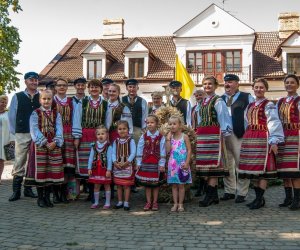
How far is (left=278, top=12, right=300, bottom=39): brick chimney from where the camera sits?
24.7m

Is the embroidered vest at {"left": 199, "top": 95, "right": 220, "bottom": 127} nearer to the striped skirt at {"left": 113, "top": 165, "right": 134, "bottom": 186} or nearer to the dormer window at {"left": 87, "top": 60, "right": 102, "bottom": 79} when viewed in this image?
the striped skirt at {"left": 113, "top": 165, "right": 134, "bottom": 186}

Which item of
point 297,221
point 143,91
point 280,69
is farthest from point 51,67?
point 297,221

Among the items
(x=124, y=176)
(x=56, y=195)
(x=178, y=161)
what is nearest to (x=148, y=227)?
(x=124, y=176)

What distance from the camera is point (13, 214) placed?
5.82 metres

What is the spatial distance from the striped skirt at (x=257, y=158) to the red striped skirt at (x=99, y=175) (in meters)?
2.29

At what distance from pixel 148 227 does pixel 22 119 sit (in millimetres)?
3298

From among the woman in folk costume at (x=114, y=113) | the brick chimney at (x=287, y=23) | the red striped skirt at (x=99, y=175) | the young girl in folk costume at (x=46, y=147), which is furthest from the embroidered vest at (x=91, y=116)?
the brick chimney at (x=287, y=23)

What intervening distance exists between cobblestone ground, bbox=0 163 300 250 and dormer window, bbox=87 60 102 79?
1901 cm

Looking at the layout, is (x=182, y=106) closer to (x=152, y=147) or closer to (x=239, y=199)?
(x=152, y=147)

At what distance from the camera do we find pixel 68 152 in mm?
6637

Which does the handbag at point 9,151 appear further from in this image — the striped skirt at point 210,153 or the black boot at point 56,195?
the striped skirt at point 210,153

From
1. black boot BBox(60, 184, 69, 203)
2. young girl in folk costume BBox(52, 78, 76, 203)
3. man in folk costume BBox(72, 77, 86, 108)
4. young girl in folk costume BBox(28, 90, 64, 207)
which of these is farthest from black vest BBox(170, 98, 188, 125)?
black boot BBox(60, 184, 69, 203)

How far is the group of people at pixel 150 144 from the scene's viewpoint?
20.2 feet

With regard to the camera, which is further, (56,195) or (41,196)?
(56,195)
